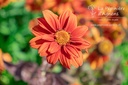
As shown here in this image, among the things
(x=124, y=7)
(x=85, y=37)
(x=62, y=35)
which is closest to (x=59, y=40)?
(x=62, y=35)

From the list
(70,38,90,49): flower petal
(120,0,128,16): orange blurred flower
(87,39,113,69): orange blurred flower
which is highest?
(120,0,128,16): orange blurred flower

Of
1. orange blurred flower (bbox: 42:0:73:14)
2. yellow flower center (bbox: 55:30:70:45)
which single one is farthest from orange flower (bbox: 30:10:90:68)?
orange blurred flower (bbox: 42:0:73:14)

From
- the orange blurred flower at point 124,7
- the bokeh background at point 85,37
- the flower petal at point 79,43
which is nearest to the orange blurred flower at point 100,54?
the bokeh background at point 85,37

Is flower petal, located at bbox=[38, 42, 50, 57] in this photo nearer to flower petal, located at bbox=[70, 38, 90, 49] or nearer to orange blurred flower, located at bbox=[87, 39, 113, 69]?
flower petal, located at bbox=[70, 38, 90, 49]

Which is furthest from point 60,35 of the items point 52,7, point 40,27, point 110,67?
point 110,67

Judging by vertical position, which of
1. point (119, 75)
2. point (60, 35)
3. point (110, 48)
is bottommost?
point (119, 75)

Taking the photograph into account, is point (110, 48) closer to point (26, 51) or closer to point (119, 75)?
point (119, 75)
